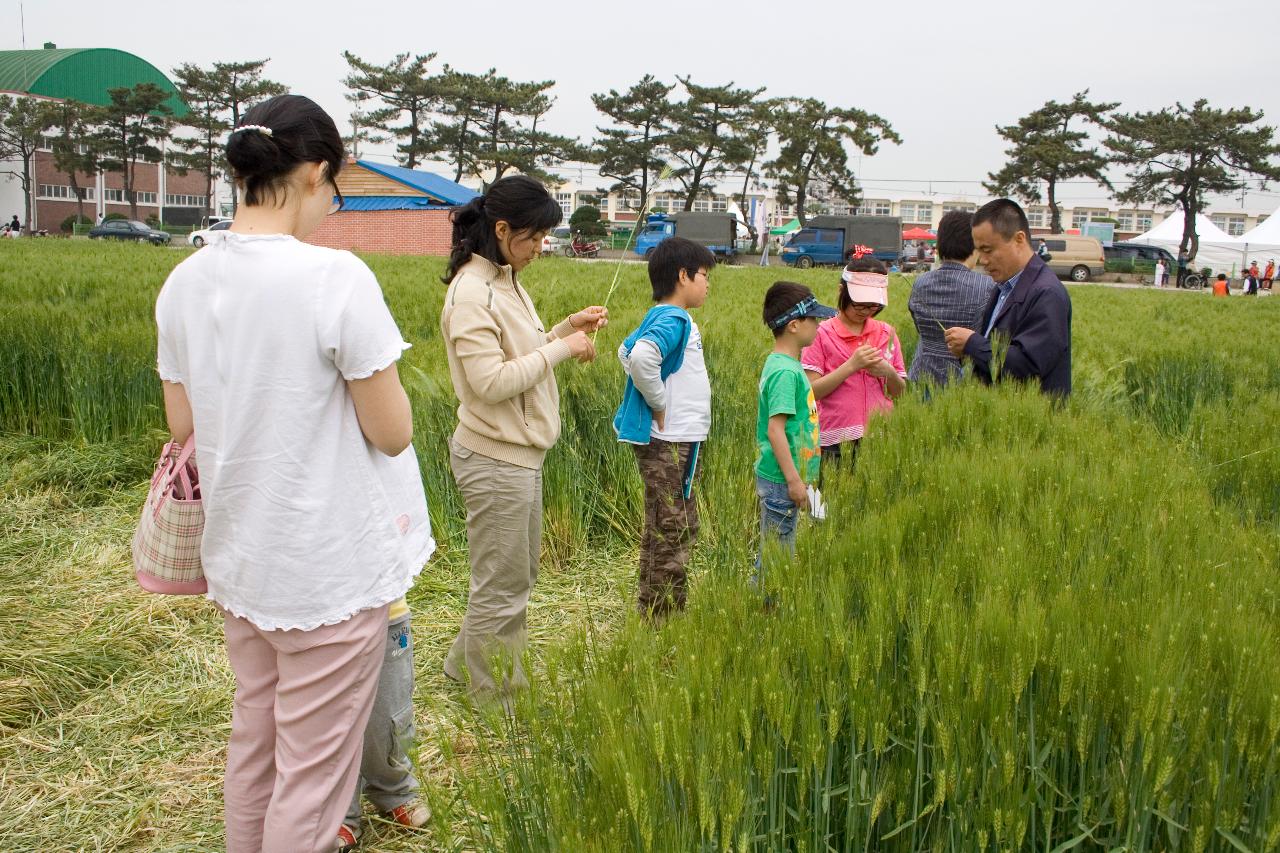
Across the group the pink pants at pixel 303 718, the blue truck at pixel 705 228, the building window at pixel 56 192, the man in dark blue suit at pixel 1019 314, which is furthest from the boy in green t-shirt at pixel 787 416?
the building window at pixel 56 192

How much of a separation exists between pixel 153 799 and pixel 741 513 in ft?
6.35

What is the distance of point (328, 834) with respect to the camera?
186 cm

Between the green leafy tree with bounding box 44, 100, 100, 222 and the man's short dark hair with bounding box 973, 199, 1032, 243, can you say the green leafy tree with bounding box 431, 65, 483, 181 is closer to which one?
the green leafy tree with bounding box 44, 100, 100, 222

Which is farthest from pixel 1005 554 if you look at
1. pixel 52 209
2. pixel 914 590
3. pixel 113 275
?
pixel 52 209

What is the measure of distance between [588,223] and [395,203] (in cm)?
927

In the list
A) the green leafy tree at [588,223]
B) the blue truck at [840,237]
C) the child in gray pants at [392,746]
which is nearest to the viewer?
the child in gray pants at [392,746]

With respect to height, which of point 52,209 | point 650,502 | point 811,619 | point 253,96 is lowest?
point 650,502

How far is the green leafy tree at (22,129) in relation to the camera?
5244 cm

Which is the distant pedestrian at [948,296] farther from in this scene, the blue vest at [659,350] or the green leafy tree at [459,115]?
the green leafy tree at [459,115]

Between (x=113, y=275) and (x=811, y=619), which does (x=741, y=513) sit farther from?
(x=113, y=275)

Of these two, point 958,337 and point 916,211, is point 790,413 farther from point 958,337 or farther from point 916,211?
point 916,211

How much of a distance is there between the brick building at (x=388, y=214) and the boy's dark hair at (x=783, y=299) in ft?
116

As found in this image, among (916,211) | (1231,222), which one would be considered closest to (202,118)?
(916,211)

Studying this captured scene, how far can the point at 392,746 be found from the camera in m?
2.33
